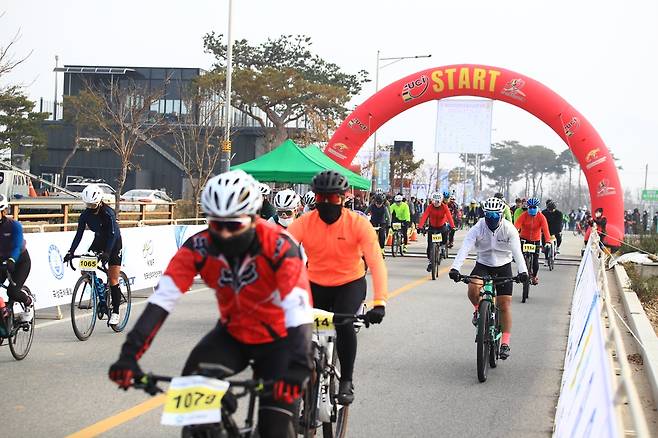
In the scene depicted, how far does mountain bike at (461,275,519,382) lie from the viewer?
9422 mm

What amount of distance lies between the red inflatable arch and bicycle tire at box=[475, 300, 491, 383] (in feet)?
74.9

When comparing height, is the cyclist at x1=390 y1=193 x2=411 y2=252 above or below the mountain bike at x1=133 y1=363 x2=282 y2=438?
above

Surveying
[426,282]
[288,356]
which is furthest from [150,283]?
[288,356]

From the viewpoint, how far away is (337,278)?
7.27m

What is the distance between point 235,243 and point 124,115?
138 ft

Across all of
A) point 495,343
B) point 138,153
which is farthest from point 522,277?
point 138,153

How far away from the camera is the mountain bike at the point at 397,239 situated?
3009cm

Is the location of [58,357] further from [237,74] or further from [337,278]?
[237,74]

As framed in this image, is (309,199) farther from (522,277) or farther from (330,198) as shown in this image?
(330,198)

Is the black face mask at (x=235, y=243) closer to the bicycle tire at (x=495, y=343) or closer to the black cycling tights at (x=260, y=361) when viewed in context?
the black cycling tights at (x=260, y=361)

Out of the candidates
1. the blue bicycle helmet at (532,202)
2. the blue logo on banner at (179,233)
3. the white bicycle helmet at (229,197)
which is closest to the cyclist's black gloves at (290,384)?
the white bicycle helmet at (229,197)

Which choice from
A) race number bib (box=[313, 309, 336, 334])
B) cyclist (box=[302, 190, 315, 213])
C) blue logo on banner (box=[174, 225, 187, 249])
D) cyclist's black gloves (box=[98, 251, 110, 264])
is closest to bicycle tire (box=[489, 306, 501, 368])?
race number bib (box=[313, 309, 336, 334])

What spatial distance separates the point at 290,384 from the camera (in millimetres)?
4113

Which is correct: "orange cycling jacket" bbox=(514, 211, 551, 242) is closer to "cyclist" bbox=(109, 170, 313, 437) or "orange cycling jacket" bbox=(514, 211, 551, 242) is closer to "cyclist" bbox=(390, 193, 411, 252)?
"cyclist" bbox=(390, 193, 411, 252)
